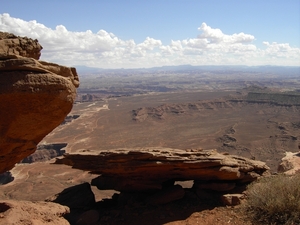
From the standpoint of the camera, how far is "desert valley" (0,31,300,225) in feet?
35.3

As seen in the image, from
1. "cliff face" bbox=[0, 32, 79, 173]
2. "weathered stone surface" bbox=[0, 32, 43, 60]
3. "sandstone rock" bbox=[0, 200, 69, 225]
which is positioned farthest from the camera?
"weathered stone surface" bbox=[0, 32, 43, 60]

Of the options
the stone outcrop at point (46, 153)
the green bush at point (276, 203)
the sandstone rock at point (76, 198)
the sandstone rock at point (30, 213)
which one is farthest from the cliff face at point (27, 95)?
the stone outcrop at point (46, 153)

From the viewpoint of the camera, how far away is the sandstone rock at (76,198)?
12.0 m

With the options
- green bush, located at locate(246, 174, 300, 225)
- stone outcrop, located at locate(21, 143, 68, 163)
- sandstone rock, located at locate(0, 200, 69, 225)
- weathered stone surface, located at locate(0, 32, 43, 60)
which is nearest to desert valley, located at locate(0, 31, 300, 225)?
stone outcrop, located at locate(21, 143, 68, 163)

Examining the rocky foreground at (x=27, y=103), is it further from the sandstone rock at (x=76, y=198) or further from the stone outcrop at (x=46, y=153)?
the stone outcrop at (x=46, y=153)

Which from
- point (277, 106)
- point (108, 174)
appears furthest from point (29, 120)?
point (277, 106)

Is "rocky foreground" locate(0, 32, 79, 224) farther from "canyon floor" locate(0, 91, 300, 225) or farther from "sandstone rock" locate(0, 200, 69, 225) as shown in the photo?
"canyon floor" locate(0, 91, 300, 225)

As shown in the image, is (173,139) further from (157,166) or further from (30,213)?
(30,213)

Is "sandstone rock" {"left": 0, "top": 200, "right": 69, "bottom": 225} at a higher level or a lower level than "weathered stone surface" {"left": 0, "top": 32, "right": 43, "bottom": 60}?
lower

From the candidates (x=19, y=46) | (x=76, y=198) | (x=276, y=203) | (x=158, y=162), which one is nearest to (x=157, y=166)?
(x=158, y=162)

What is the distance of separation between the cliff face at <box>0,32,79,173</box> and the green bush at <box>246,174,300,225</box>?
6899 mm

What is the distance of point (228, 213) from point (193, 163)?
2.16 m

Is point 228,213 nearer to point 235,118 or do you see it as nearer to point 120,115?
point 235,118

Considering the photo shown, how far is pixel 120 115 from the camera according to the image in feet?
271
